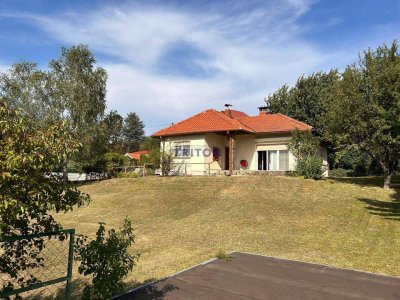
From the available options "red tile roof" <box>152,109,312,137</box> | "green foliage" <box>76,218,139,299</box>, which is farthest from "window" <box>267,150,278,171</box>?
"green foliage" <box>76,218,139,299</box>

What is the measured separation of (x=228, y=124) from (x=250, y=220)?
14238 millimetres

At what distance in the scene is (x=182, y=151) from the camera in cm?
2961

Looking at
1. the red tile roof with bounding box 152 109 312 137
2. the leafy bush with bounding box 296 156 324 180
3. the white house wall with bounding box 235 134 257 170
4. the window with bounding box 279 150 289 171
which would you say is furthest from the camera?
→ the white house wall with bounding box 235 134 257 170

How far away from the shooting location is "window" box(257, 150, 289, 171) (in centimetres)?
2689

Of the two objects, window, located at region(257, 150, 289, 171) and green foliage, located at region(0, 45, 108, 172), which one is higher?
green foliage, located at region(0, 45, 108, 172)

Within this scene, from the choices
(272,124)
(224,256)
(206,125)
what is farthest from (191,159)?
(224,256)

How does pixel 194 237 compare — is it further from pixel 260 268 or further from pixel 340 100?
pixel 340 100

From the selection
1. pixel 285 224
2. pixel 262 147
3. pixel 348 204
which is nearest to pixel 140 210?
pixel 285 224

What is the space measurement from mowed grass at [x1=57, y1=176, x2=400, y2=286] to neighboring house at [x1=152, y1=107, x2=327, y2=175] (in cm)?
381

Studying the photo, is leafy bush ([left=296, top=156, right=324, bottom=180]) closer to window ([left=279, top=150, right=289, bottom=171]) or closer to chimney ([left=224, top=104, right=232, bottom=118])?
window ([left=279, top=150, right=289, bottom=171])

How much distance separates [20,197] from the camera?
3734 millimetres

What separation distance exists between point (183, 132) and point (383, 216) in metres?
17.7

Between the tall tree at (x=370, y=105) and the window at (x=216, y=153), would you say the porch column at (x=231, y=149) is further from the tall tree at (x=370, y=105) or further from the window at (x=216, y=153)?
the tall tree at (x=370, y=105)

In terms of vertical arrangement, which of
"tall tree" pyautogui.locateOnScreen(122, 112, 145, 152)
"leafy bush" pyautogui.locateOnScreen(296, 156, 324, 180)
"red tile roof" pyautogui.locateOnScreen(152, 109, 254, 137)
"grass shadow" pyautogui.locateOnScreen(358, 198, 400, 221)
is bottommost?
"grass shadow" pyautogui.locateOnScreen(358, 198, 400, 221)
